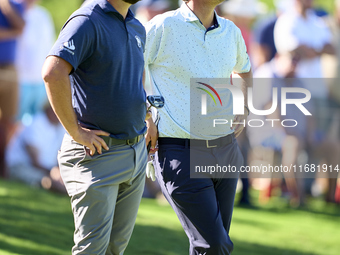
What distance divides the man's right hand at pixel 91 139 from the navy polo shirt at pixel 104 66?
2.3 inches

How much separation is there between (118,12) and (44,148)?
204 inches

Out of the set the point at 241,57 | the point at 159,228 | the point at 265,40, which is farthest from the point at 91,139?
the point at 265,40

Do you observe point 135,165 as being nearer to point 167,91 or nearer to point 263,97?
point 167,91

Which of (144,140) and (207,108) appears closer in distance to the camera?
(144,140)

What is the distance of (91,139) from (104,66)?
38 centimetres

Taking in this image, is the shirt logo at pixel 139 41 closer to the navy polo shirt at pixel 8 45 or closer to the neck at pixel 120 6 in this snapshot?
the neck at pixel 120 6

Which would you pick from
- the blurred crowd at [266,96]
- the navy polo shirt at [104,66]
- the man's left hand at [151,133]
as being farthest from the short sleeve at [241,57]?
the blurred crowd at [266,96]

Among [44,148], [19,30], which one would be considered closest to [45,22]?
[19,30]

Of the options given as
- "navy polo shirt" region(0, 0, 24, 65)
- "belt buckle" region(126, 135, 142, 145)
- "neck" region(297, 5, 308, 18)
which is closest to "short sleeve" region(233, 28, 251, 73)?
"belt buckle" region(126, 135, 142, 145)

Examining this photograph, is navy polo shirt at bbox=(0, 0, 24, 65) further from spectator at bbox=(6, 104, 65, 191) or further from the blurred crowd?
spectator at bbox=(6, 104, 65, 191)

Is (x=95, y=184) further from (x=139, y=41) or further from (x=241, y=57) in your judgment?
(x=241, y=57)

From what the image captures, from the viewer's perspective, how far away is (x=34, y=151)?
7.73 meters

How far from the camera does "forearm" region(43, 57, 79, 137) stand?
2.63 metres

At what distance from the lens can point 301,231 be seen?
6.50 metres
